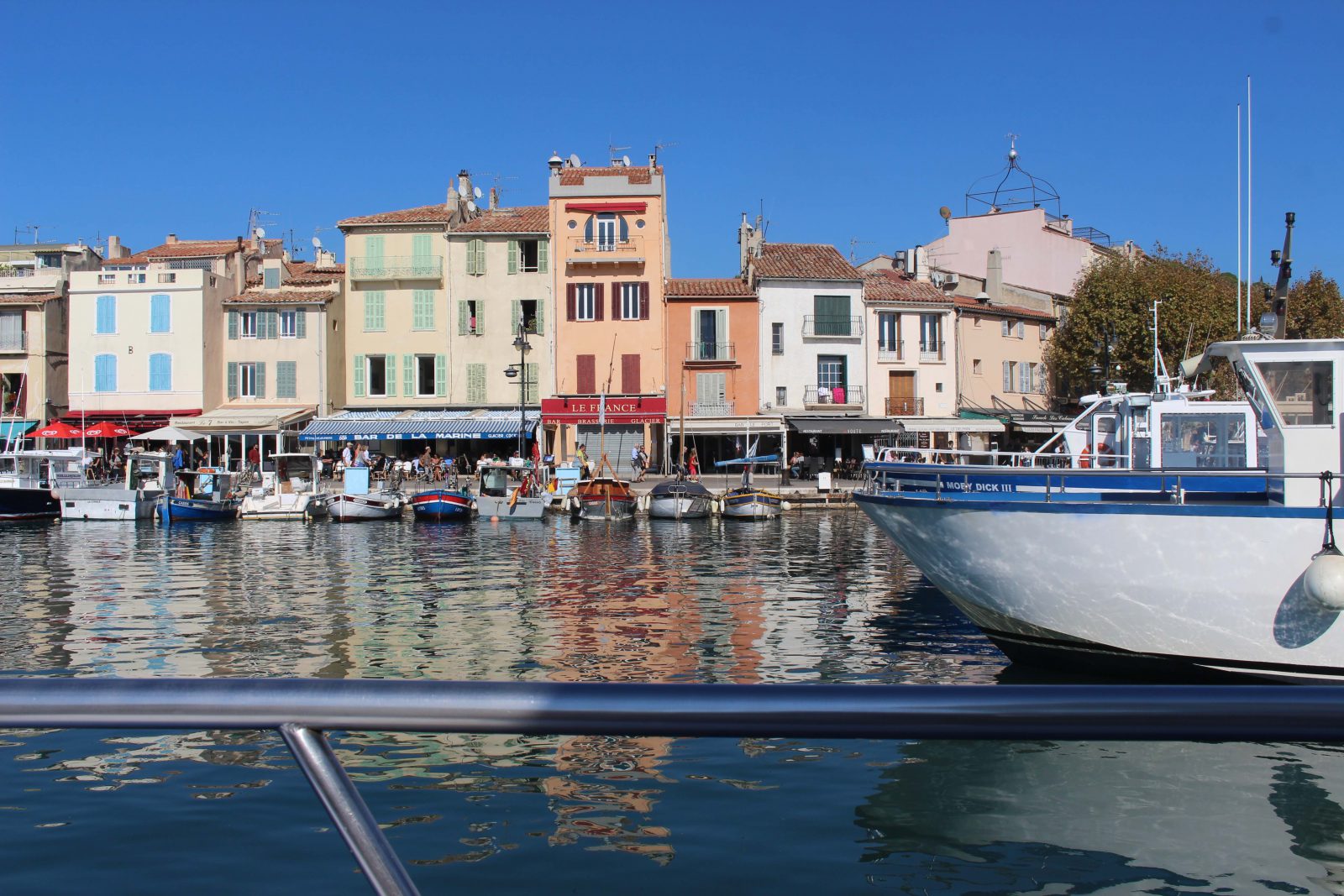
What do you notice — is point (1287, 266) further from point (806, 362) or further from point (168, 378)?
point (168, 378)

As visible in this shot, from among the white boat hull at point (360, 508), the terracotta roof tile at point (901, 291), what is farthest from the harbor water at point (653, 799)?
the terracotta roof tile at point (901, 291)

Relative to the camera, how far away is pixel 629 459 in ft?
177

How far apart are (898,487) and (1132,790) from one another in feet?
18.2

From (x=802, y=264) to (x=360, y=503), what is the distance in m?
25.2

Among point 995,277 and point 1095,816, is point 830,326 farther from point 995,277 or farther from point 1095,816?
point 1095,816

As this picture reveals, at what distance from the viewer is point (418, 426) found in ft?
173

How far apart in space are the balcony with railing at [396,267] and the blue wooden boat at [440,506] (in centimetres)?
1726

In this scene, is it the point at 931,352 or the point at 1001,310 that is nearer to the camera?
the point at 931,352

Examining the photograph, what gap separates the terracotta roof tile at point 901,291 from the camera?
182ft

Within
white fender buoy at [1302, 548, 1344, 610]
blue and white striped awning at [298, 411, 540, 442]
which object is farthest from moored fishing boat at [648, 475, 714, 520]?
white fender buoy at [1302, 548, 1344, 610]

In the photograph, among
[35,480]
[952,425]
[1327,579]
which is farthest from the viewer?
[952,425]

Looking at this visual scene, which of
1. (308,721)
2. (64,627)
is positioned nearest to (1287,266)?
(308,721)

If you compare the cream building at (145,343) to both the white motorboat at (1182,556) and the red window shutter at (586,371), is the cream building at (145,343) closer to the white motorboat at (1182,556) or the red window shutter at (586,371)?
the red window shutter at (586,371)

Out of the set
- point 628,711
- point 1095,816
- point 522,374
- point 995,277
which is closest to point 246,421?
point 522,374
